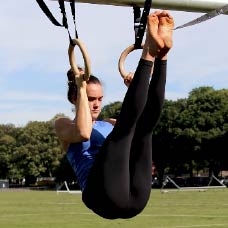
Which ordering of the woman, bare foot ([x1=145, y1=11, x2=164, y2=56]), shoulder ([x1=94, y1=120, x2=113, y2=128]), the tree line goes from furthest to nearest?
the tree line < shoulder ([x1=94, y1=120, x2=113, y2=128]) < the woman < bare foot ([x1=145, y1=11, x2=164, y2=56])

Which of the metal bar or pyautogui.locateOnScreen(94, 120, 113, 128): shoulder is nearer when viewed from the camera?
the metal bar

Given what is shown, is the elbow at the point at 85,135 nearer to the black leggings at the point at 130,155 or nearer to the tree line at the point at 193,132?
the black leggings at the point at 130,155

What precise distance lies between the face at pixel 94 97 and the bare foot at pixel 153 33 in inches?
34.5

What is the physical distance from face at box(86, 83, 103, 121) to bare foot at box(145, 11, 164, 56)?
2.88 ft

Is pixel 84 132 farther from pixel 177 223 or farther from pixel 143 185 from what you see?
pixel 177 223

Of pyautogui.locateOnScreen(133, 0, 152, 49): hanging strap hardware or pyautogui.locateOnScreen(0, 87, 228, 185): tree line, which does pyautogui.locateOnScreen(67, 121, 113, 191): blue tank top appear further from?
pyautogui.locateOnScreen(0, 87, 228, 185): tree line

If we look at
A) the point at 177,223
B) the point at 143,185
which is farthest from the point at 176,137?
the point at 143,185

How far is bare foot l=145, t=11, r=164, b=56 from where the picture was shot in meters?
5.00

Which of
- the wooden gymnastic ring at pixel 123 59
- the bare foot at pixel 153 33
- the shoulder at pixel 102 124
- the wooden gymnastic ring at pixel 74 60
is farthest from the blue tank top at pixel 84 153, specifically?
the bare foot at pixel 153 33

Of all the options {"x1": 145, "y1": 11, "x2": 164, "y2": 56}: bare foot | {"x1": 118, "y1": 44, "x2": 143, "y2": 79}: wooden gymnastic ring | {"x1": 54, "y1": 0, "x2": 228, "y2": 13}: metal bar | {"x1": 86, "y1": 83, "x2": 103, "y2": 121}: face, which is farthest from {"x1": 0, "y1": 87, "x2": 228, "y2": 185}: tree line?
{"x1": 145, "y1": 11, "x2": 164, "y2": 56}: bare foot

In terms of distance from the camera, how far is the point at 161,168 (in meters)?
72.3

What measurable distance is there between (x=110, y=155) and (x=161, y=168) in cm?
6746

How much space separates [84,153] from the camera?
19.0ft

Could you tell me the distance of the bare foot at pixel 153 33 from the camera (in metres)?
5.00
